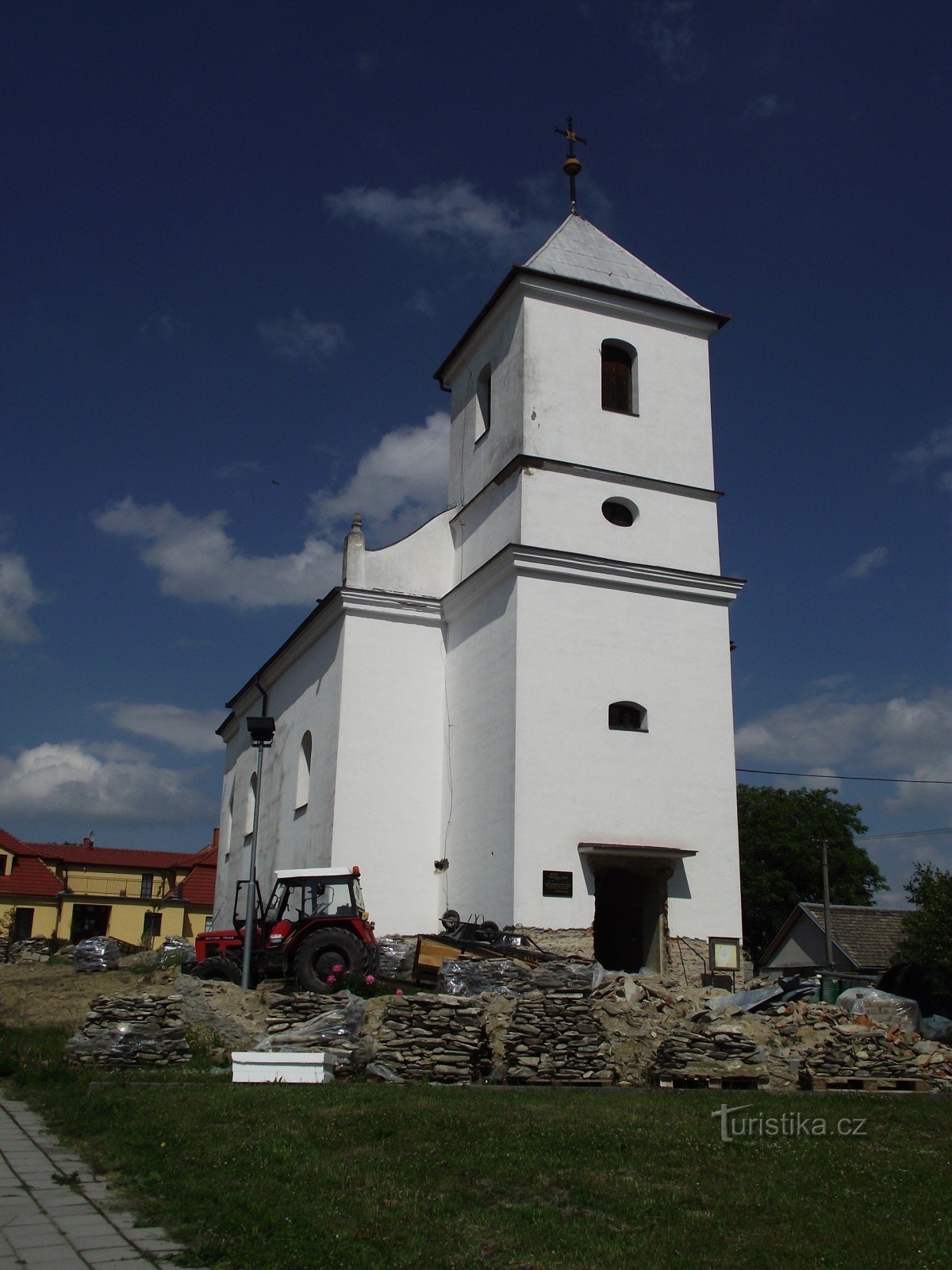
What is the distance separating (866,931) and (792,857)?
9442 mm

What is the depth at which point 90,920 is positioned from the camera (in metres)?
45.9

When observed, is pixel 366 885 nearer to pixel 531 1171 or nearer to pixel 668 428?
pixel 668 428

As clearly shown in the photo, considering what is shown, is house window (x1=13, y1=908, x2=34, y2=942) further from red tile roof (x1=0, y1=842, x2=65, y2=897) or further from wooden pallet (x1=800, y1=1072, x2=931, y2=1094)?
wooden pallet (x1=800, y1=1072, x2=931, y2=1094)

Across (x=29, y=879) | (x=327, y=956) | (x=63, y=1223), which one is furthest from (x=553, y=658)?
(x=29, y=879)

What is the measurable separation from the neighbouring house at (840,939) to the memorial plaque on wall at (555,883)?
22962mm

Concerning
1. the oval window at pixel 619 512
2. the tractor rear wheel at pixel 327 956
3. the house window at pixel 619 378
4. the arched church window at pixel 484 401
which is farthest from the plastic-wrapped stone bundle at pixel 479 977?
the arched church window at pixel 484 401

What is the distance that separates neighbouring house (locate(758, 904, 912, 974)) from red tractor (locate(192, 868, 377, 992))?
82.9 ft

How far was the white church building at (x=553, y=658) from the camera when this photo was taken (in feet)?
58.0

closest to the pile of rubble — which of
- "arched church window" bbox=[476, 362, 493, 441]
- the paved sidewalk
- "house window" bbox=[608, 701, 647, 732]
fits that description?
"house window" bbox=[608, 701, 647, 732]

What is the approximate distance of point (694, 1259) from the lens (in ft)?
17.6

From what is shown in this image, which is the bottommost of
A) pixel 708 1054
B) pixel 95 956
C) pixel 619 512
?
pixel 708 1054

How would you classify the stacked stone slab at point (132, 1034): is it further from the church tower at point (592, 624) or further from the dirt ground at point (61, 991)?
the church tower at point (592, 624)

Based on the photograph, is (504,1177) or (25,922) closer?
(504,1177)

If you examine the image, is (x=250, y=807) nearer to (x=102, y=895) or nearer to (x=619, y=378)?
(x=619, y=378)
